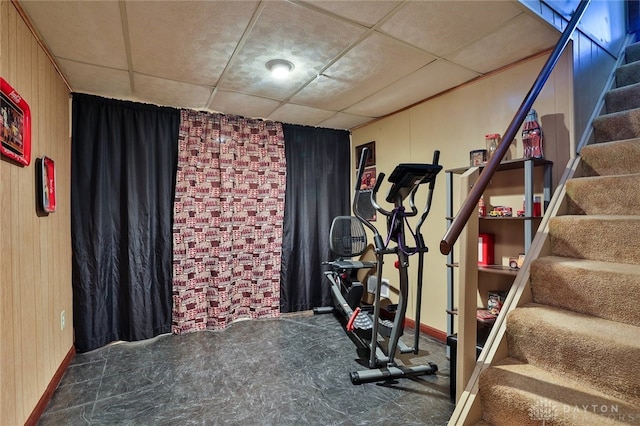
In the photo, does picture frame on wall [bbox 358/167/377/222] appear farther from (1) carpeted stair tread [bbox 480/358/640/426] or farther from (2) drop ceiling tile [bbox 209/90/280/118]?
(1) carpeted stair tread [bbox 480/358/640/426]

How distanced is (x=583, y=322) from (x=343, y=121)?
315 centimetres

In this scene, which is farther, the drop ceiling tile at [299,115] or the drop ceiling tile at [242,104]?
the drop ceiling tile at [299,115]

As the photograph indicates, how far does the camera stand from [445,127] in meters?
2.95

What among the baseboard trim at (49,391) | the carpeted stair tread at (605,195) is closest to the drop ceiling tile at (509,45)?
the carpeted stair tread at (605,195)

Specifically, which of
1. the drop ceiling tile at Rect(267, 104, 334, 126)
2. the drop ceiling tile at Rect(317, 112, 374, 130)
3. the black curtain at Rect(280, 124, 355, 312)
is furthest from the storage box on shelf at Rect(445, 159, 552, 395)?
the black curtain at Rect(280, 124, 355, 312)

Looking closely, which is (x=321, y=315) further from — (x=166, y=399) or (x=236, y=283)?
(x=166, y=399)

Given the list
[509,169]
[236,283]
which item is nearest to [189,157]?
[236,283]

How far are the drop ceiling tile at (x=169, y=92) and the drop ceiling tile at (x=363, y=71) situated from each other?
0.91 m

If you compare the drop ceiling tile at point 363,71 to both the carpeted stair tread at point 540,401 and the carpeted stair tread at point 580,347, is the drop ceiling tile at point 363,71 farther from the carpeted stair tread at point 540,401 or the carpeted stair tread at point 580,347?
the carpeted stair tread at point 540,401

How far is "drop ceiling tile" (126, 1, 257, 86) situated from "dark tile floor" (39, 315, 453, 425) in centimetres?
237

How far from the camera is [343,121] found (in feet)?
12.8

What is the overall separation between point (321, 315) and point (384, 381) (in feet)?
5.25

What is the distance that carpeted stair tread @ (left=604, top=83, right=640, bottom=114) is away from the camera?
212 centimetres

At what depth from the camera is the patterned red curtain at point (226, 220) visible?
3.30 metres
